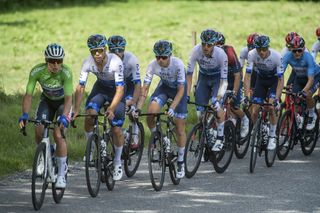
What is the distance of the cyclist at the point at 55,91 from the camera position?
11250 mm

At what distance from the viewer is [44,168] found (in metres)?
10.9

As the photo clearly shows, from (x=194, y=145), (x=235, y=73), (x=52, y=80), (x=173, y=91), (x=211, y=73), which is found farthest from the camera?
(x=235, y=73)

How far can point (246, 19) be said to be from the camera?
42312 mm

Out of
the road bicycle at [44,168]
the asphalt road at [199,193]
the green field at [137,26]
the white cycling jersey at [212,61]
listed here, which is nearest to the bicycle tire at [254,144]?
the asphalt road at [199,193]

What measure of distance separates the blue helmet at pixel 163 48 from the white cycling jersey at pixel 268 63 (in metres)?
2.49

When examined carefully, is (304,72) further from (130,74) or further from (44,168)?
(44,168)

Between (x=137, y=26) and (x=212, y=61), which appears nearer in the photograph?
(x=212, y=61)

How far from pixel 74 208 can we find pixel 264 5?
38.7 m

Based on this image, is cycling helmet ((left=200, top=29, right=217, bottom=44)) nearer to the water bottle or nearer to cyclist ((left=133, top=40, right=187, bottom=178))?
cyclist ((left=133, top=40, right=187, bottom=178))

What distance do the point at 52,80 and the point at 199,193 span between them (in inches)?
98.1

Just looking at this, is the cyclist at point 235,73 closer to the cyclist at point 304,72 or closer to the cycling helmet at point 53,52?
the cyclist at point 304,72

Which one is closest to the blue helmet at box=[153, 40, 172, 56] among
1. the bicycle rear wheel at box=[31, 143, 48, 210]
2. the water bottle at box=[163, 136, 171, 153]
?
the water bottle at box=[163, 136, 171, 153]

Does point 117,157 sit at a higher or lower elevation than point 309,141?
lower

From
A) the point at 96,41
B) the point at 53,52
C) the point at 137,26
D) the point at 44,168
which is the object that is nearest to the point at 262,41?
the point at 96,41
